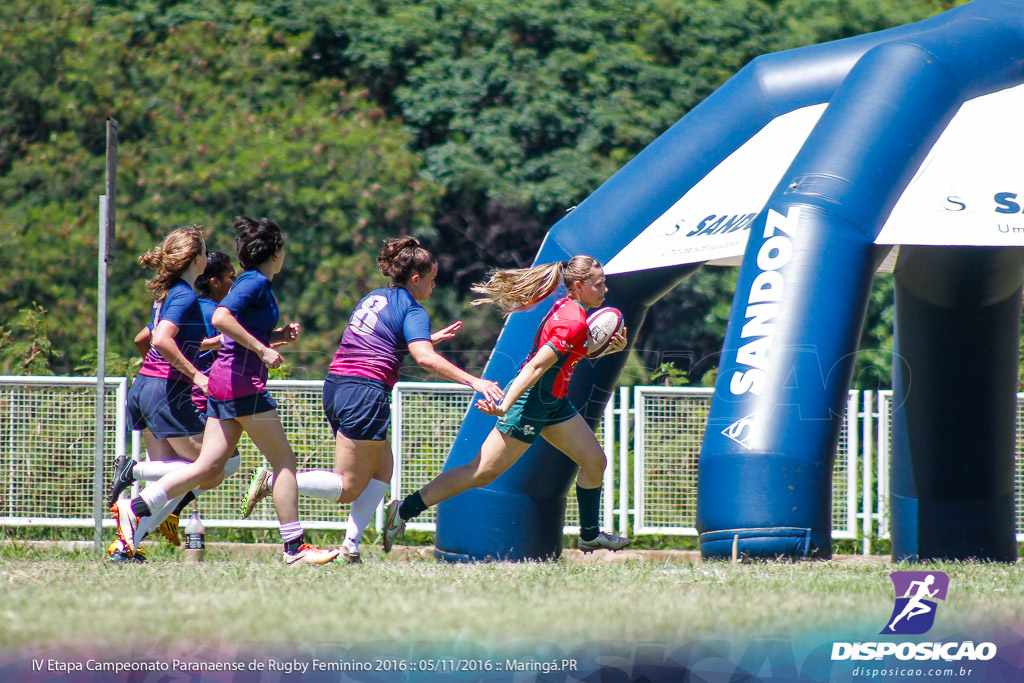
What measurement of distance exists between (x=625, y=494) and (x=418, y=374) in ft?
6.67

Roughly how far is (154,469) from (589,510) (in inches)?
91.0

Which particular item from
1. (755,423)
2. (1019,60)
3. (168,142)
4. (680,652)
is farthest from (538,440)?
(168,142)

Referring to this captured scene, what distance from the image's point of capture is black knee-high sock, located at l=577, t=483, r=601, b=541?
6160 mm

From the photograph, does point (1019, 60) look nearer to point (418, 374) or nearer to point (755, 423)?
point (755, 423)

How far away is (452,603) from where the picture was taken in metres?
3.96

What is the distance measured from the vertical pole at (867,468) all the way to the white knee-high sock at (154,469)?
5.75 m

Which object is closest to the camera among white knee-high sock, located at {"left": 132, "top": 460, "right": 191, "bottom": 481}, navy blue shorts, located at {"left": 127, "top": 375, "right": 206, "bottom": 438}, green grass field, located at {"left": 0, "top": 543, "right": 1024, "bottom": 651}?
green grass field, located at {"left": 0, "top": 543, "right": 1024, "bottom": 651}

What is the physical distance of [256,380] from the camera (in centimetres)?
548

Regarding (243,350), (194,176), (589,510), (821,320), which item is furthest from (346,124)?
(821,320)

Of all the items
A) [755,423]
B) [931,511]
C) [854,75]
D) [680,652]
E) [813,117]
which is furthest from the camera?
[931,511]

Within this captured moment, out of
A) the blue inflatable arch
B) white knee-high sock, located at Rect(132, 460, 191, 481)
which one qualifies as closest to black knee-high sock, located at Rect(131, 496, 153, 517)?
white knee-high sock, located at Rect(132, 460, 191, 481)

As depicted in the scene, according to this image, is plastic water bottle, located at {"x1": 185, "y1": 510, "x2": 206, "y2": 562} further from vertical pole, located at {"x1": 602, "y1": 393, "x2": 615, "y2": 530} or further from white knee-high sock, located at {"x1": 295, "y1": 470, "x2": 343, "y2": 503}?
vertical pole, located at {"x1": 602, "y1": 393, "x2": 615, "y2": 530}

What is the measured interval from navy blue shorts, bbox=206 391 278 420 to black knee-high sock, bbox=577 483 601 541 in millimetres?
1775

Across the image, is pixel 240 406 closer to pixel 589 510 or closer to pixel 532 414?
pixel 532 414
